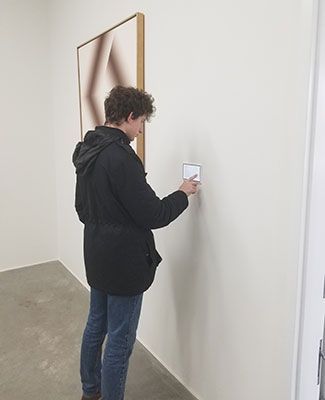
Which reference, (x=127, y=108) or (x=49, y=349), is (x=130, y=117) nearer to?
(x=127, y=108)

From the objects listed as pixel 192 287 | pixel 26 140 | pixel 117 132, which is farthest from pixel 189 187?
pixel 26 140

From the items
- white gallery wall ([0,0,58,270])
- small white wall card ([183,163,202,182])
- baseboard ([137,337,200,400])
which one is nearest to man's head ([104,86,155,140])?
small white wall card ([183,163,202,182])

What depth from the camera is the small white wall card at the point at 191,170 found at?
1.63 metres

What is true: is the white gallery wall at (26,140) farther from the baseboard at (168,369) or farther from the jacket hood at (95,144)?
the jacket hood at (95,144)

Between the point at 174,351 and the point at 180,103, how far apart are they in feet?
4.24

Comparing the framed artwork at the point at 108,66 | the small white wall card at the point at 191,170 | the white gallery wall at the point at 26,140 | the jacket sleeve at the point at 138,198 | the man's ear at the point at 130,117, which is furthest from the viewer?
the white gallery wall at the point at 26,140

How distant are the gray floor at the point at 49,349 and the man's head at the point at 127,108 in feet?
4.32

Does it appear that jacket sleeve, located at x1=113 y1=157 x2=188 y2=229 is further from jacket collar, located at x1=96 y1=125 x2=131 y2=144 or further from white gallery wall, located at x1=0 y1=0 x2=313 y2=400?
white gallery wall, located at x1=0 y1=0 x2=313 y2=400

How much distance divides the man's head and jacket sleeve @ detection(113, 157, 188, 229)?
186 millimetres

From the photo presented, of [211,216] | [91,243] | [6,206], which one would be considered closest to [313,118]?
[211,216]

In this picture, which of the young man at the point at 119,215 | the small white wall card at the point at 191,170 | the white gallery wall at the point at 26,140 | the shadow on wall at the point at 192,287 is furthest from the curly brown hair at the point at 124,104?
the white gallery wall at the point at 26,140

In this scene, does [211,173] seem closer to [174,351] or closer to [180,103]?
[180,103]

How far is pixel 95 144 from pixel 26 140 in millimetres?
2252

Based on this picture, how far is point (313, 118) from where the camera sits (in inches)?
43.1
